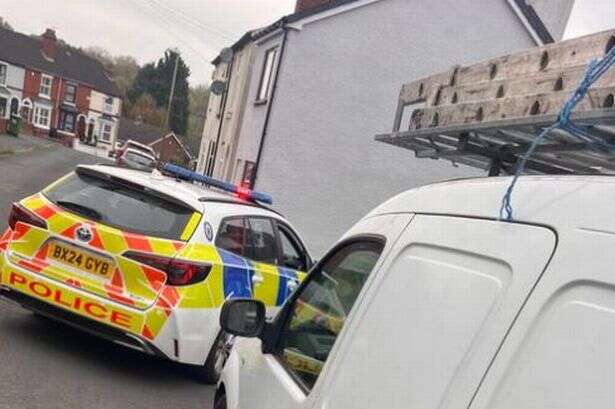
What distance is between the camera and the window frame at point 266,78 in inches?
681

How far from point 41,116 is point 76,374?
6716cm

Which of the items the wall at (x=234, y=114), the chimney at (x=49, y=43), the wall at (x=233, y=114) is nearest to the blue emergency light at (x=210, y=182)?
the wall at (x=234, y=114)

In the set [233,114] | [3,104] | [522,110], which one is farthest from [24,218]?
[3,104]

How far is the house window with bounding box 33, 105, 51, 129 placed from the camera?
6614cm

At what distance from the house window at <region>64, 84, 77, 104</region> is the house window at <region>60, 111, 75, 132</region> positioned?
136 centimetres

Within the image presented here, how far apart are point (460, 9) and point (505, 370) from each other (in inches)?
687

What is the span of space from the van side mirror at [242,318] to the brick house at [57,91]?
209 feet

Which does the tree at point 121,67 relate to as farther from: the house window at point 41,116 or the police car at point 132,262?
the police car at point 132,262

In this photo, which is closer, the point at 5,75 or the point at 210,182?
the point at 210,182

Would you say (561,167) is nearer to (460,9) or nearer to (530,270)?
(530,270)

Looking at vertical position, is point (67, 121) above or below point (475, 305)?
below

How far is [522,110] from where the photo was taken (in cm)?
253

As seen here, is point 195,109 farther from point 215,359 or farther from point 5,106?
point 215,359

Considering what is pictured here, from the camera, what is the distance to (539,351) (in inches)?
51.4
